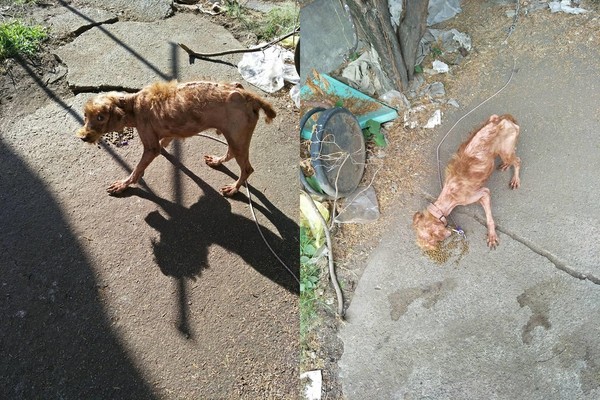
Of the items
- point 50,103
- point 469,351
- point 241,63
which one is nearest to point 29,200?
point 50,103

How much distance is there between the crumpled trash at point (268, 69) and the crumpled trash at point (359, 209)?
1.60 meters

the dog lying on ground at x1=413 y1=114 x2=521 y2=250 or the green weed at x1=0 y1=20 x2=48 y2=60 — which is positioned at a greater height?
the green weed at x1=0 y1=20 x2=48 y2=60

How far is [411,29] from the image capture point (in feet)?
14.0

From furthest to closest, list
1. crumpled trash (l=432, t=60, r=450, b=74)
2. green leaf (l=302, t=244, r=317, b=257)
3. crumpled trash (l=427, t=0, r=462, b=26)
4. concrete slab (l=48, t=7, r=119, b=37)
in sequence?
concrete slab (l=48, t=7, r=119, b=37)
crumpled trash (l=427, t=0, r=462, b=26)
crumpled trash (l=432, t=60, r=450, b=74)
green leaf (l=302, t=244, r=317, b=257)

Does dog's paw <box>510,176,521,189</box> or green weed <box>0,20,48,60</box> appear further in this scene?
green weed <box>0,20,48,60</box>

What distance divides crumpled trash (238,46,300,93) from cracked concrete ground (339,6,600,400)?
1.77 meters

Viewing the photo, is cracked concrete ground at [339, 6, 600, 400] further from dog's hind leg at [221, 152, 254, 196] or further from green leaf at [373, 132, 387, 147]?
dog's hind leg at [221, 152, 254, 196]

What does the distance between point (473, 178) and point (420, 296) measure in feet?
3.29

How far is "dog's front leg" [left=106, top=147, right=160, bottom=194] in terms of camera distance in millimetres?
3902

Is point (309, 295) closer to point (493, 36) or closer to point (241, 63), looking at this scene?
point (241, 63)

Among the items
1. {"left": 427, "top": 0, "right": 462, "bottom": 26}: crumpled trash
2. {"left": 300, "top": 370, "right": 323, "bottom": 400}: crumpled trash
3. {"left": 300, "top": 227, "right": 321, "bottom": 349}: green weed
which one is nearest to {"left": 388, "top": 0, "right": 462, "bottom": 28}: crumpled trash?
{"left": 427, "top": 0, "right": 462, "bottom": 26}: crumpled trash

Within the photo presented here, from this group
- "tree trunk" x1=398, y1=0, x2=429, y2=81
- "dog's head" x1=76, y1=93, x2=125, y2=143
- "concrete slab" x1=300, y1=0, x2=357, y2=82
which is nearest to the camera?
"dog's head" x1=76, y1=93, x2=125, y2=143

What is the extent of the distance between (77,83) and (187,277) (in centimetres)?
243

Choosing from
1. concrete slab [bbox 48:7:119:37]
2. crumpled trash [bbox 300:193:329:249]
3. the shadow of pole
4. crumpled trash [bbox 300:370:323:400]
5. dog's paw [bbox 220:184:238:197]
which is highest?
concrete slab [bbox 48:7:119:37]
